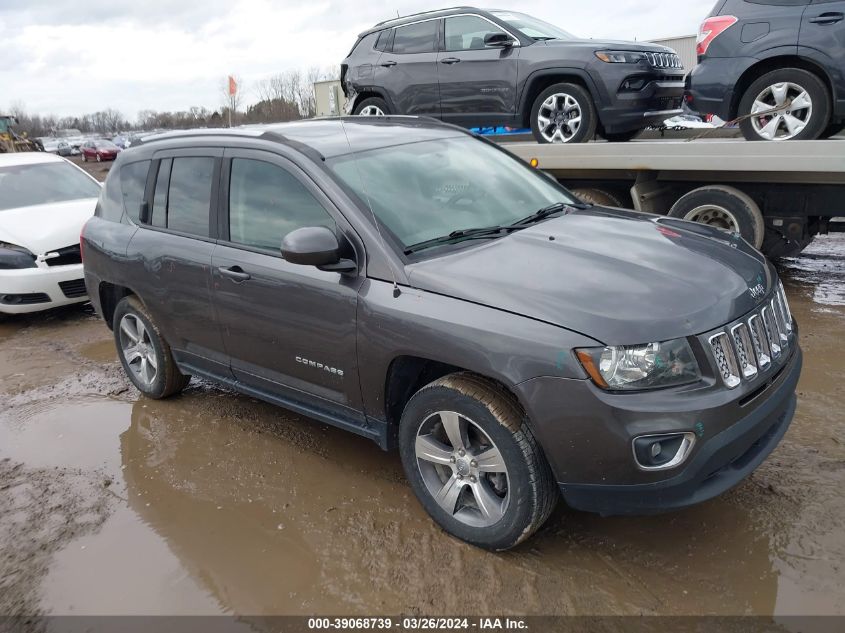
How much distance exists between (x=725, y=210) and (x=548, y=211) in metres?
3.10

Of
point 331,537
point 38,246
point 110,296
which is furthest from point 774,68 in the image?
point 38,246

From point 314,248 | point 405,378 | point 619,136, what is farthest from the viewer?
point 619,136

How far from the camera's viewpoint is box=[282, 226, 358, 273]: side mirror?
3.04m

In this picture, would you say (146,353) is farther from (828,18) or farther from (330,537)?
(828,18)

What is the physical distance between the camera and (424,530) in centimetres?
320

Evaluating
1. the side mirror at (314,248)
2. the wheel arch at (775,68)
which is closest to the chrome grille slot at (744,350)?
the side mirror at (314,248)

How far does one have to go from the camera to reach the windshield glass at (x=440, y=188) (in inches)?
131

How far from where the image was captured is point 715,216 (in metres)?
6.27

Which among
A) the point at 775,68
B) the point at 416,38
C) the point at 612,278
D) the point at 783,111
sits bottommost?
the point at 612,278

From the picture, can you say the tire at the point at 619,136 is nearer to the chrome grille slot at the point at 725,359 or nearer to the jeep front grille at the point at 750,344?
the jeep front grille at the point at 750,344

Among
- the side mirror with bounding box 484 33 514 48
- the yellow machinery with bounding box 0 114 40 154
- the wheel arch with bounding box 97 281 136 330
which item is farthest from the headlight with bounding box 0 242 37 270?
the yellow machinery with bounding box 0 114 40 154

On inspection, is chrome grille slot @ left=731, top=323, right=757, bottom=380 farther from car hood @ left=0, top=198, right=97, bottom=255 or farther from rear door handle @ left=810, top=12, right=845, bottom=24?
car hood @ left=0, top=198, right=97, bottom=255

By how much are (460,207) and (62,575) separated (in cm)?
259

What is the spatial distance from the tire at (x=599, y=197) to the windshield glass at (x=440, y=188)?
2.83 metres
